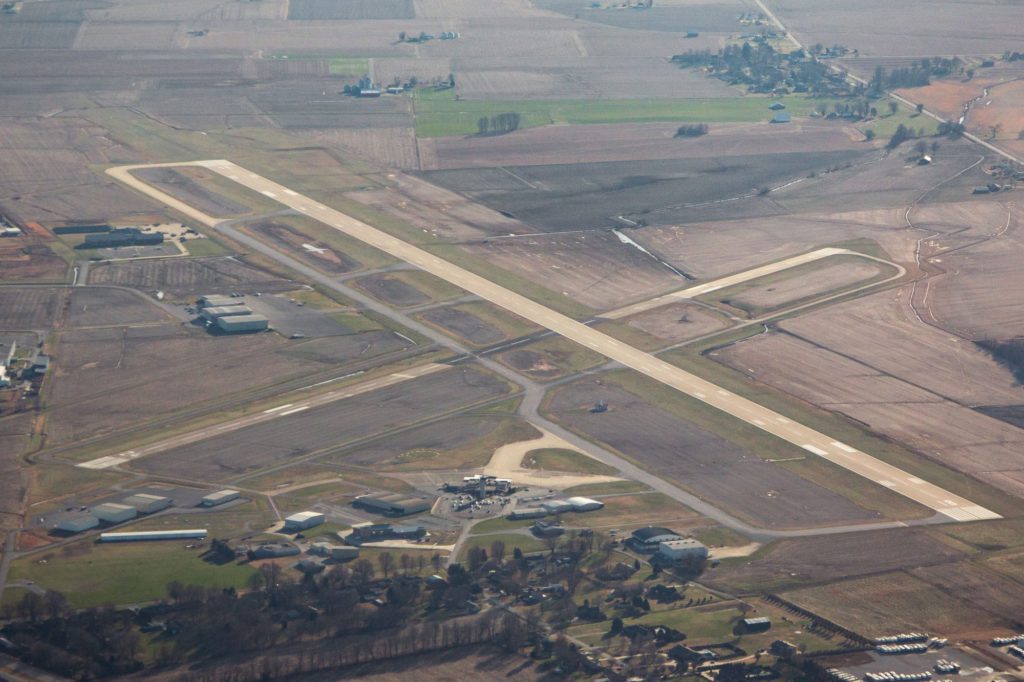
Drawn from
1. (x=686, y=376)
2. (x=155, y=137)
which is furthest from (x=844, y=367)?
(x=155, y=137)

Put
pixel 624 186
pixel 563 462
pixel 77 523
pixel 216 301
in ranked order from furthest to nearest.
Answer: pixel 624 186
pixel 216 301
pixel 563 462
pixel 77 523

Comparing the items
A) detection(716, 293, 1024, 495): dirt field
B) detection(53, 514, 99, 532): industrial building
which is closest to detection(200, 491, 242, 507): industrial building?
detection(53, 514, 99, 532): industrial building

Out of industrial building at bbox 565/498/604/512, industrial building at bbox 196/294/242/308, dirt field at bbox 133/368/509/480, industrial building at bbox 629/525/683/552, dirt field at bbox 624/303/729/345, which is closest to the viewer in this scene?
industrial building at bbox 629/525/683/552

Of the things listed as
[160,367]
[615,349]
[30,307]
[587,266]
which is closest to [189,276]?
[30,307]

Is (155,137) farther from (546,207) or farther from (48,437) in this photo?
(48,437)

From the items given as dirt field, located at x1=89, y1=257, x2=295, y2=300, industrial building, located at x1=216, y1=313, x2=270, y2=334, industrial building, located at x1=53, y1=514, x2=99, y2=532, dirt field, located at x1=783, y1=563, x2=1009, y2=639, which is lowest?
A: dirt field, located at x1=783, y1=563, x2=1009, y2=639

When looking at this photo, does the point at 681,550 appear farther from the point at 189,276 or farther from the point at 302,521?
the point at 189,276

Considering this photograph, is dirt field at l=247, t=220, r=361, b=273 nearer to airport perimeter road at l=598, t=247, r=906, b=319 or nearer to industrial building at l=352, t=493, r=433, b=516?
airport perimeter road at l=598, t=247, r=906, b=319

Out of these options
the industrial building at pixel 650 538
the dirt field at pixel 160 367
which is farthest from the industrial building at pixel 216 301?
the industrial building at pixel 650 538
